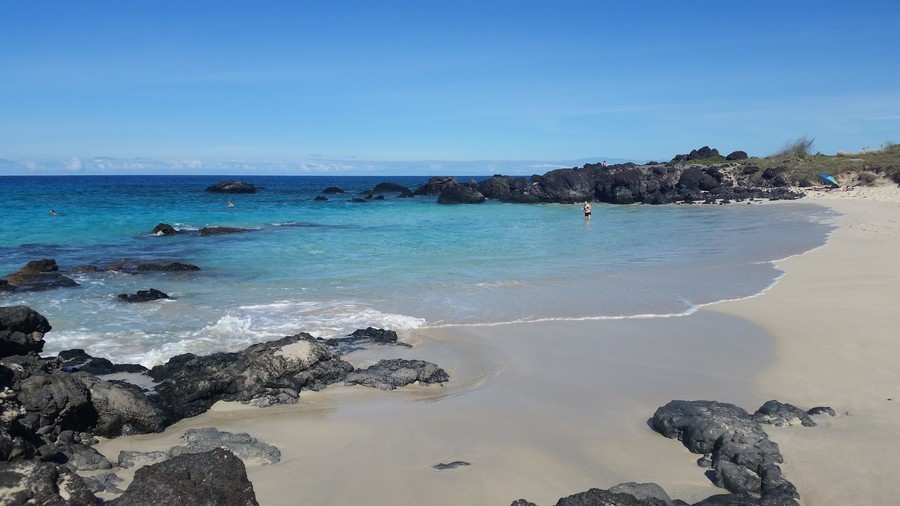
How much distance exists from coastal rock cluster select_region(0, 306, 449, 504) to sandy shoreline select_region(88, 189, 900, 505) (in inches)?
10.1

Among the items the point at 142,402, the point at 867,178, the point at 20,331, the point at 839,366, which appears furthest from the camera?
the point at 867,178

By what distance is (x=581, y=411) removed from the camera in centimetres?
696

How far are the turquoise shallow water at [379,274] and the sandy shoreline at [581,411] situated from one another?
5.69ft

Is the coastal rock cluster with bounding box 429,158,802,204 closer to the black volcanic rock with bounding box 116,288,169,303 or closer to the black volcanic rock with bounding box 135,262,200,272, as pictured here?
the black volcanic rock with bounding box 135,262,200,272

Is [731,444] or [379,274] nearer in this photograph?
[731,444]

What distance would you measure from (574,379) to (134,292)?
10.5 m

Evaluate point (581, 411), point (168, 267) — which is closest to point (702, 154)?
point (168, 267)

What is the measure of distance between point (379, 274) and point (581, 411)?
33.2ft

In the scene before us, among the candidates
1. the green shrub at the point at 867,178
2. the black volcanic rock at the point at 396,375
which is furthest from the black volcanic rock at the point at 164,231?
the green shrub at the point at 867,178

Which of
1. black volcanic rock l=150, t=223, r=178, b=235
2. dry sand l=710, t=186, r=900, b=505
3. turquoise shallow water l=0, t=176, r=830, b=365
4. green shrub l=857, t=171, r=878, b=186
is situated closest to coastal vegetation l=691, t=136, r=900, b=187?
green shrub l=857, t=171, r=878, b=186

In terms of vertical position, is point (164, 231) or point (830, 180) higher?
point (830, 180)

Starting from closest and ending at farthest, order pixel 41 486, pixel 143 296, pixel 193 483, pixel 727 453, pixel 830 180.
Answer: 1. pixel 41 486
2. pixel 193 483
3. pixel 727 453
4. pixel 143 296
5. pixel 830 180

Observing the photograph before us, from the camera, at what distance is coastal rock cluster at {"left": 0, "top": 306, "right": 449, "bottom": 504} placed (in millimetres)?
3908

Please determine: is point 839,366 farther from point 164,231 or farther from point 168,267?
point 164,231
